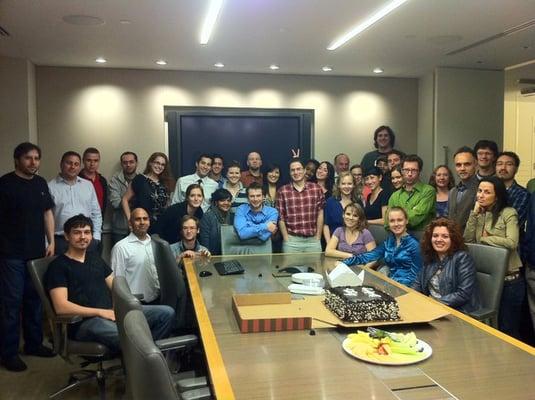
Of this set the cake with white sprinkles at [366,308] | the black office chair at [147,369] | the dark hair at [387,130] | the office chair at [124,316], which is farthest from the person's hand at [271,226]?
the dark hair at [387,130]

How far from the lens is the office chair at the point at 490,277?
259 centimetres

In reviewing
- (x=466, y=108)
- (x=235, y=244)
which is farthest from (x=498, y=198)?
(x=466, y=108)

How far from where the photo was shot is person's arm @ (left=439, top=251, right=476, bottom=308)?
8.36ft

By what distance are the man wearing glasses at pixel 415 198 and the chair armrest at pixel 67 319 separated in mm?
2451

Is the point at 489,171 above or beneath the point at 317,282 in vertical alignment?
above

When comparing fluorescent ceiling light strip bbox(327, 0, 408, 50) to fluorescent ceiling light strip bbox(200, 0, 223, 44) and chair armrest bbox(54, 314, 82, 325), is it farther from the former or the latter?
chair armrest bbox(54, 314, 82, 325)

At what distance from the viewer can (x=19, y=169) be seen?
3467 millimetres

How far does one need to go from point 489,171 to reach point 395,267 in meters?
1.22

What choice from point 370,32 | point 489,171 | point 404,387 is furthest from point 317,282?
point 370,32

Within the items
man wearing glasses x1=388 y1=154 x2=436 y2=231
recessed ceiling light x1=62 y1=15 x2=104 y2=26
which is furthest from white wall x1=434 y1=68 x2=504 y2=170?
recessed ceiling light x1=62 y1=15 x2=104 y2=26

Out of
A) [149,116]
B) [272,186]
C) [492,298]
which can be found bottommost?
[492,298]

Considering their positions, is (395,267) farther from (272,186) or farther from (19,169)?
(19,169)

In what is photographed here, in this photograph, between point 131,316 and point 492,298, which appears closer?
point 131,316

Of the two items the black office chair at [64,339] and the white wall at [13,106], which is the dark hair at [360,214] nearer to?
the black office chair at [64,339]
